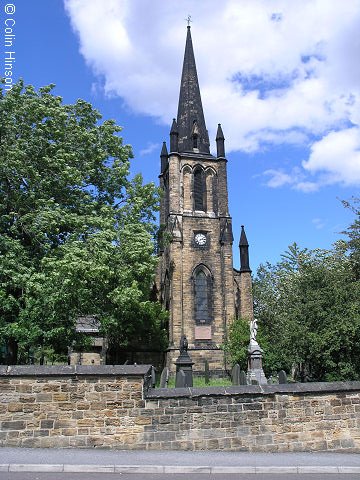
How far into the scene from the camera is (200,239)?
32.3 meters

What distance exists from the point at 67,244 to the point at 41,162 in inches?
143

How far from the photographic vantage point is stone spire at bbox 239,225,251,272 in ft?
109

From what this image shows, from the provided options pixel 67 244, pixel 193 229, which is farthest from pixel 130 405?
pixel 193 229

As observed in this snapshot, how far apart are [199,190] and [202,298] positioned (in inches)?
333

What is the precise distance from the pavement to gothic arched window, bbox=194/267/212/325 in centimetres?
2307

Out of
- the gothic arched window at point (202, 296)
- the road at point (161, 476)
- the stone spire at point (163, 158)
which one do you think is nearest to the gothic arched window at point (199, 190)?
the stone spire at point (163, 158)

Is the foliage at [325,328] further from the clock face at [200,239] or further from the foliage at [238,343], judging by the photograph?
the clock face at [200,239]

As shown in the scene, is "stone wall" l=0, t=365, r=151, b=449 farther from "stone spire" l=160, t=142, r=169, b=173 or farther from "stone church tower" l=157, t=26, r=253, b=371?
"stone spire" l=160, t=142, r=169, b=173

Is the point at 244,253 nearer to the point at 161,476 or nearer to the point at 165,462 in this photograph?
the point at 165,462

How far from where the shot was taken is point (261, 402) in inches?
303

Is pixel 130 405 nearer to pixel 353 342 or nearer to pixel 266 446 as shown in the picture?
pixel 266 446

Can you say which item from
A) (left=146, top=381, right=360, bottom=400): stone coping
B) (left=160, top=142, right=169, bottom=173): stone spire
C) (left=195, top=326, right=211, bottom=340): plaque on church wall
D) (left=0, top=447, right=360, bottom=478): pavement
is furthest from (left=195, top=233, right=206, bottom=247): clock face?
(left=0, top=447, right=360, bottom=478): pavement

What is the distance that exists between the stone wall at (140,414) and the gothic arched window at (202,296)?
22.5 meters

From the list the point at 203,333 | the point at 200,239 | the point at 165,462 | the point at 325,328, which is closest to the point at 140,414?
the point at 165,462
